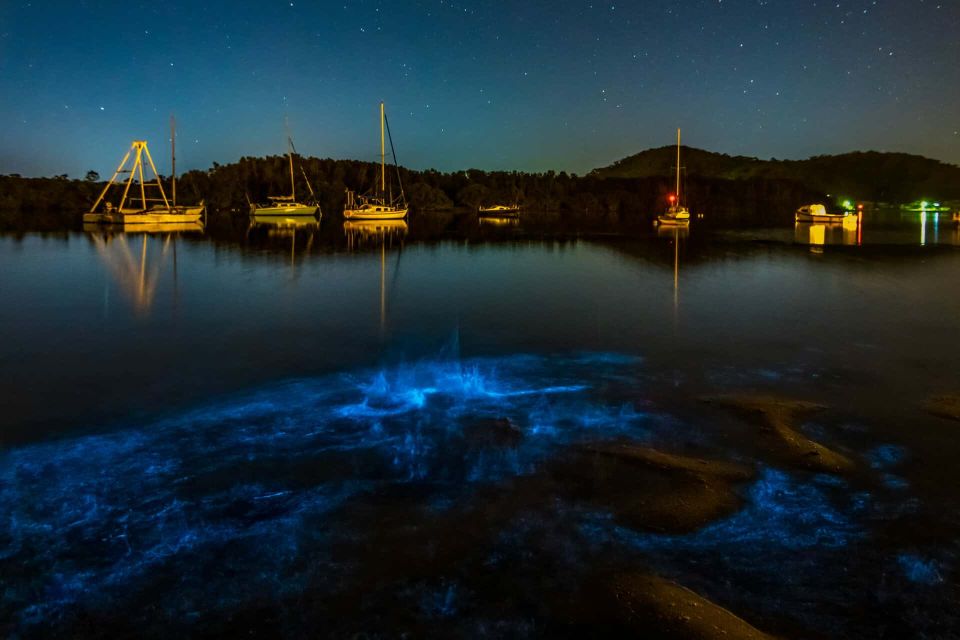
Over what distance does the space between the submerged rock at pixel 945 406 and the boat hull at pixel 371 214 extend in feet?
289

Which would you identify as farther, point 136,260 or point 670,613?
point 136,260

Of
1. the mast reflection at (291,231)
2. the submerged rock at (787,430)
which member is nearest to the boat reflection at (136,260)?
the mast reflection at (291,231)

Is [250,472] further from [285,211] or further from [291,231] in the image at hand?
[285,211]

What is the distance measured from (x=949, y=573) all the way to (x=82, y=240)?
6174cm

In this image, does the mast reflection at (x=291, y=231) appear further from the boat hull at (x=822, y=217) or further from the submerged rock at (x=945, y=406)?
the boat hull at (x=822, y=217)

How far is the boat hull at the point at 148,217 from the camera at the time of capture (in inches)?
3009

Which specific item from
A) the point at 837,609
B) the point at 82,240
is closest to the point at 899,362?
the point at 837,609

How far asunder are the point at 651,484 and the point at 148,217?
79.8 m

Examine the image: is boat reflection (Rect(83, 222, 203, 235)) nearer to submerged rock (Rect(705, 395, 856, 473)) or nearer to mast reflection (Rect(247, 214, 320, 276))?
mast reflection (Rect(247, 214, 320, 276))

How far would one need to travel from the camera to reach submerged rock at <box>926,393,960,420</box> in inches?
459

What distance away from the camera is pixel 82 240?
5612 centimetres

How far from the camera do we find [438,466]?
9.33 meters

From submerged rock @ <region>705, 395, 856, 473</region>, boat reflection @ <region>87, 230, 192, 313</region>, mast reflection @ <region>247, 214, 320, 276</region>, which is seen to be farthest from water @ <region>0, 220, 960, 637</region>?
mast reflection @ <region>247, 214, 320, 276</region>

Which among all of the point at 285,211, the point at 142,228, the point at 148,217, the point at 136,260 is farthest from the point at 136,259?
the point at 285,211
